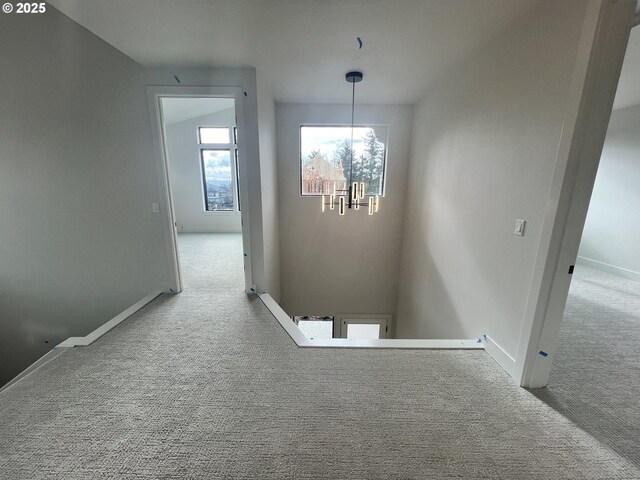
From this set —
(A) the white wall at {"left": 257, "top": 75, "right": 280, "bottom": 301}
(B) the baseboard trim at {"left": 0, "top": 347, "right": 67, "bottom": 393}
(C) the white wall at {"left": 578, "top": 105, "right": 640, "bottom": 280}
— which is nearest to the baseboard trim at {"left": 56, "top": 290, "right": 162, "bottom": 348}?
(B) the baseboard trim at {"left": 0, "top": 347, "right": 67, "bottom": 393}

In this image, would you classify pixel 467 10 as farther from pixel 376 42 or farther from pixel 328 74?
pixel 328 74

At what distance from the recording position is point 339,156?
14.0ft

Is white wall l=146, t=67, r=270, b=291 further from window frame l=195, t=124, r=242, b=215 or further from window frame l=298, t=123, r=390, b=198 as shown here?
window frame l=195, t=124, r=242, b=215

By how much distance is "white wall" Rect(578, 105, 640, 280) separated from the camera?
11.7 feet

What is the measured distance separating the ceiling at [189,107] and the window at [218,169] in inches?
16.5

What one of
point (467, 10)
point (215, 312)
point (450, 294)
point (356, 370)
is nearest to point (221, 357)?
point (215, 312)

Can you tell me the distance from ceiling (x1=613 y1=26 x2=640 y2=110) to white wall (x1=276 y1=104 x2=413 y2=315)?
226 cm

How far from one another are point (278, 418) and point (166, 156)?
282 centimetres

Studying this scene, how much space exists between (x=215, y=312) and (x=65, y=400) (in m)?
1.24

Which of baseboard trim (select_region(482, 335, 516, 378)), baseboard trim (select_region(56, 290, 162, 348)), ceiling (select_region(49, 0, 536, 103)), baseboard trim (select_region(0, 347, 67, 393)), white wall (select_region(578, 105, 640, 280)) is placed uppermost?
ceiling (select_region(49, 0, 536, 103))

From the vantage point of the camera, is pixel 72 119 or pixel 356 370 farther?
pixel 72 119

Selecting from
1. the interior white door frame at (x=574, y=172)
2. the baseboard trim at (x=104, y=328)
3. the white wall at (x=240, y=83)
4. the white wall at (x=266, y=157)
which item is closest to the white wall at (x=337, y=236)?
the white wall at (x=266, y=157)

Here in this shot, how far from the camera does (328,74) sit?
274cm

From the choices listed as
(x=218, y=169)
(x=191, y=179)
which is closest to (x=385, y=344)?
(x=218, y=169)
